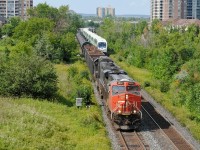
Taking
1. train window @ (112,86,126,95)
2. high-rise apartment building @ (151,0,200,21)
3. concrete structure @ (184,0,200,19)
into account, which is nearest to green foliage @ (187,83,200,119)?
train window @ (112,86,126,95)

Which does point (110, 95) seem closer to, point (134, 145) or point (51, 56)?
point (134, 145)

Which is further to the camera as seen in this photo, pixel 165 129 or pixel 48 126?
pixel 165 129

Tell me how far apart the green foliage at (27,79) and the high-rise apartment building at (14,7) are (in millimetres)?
134178

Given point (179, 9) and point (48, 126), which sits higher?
point (179, 9)

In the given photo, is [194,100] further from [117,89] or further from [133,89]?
[117,89]

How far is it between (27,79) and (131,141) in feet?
27.7

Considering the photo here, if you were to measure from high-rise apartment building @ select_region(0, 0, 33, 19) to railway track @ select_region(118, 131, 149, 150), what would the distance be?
141099mm

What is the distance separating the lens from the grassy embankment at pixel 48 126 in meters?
15.7

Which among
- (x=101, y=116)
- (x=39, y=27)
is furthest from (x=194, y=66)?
(x=39, y=27)

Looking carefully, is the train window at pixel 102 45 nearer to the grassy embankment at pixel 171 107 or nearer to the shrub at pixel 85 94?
the grassy embankment at pixel 171 107

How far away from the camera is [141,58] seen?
48000mm

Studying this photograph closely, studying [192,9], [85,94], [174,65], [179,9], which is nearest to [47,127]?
[85,94]

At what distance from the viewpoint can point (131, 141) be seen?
60.1ft

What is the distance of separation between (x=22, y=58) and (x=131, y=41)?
4314 cm
